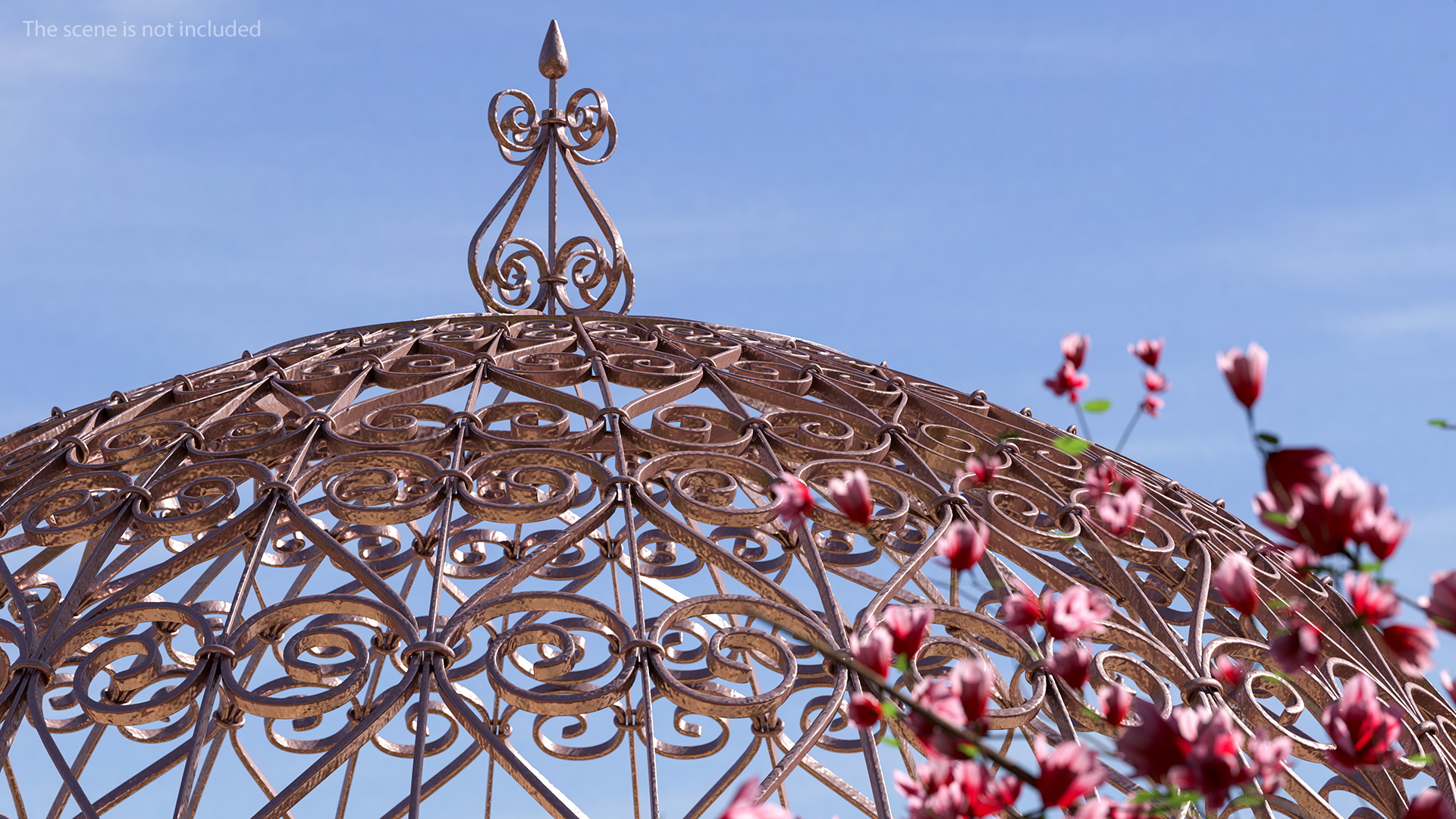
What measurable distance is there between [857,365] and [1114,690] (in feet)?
12.3

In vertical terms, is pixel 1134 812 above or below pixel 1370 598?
below

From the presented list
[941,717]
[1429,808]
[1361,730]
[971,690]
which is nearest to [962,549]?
[971,690]

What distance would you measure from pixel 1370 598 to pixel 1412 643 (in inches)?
3.9

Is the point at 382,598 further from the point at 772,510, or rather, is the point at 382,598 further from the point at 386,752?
the point at 386,752

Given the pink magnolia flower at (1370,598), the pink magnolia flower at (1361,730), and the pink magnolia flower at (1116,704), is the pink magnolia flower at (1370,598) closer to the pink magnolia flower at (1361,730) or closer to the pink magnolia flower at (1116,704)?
the pink magnolia flower at (1361,730)

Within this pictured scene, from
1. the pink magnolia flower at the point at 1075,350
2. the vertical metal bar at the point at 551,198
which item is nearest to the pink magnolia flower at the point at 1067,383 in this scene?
the pink magnolia flower at the point at 1075,350

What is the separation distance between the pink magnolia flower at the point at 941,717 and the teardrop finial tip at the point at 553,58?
5950mm

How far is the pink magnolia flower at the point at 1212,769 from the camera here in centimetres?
211

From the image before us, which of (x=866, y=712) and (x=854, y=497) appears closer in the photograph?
(x=866, y=712)

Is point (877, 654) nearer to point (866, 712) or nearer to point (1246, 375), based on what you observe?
point (866, 712)

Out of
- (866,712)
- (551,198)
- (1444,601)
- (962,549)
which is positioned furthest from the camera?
(551,198)

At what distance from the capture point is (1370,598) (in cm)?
234

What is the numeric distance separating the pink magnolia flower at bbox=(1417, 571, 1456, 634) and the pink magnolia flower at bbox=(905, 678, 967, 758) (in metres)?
0.75

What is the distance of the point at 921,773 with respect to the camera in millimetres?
2652
